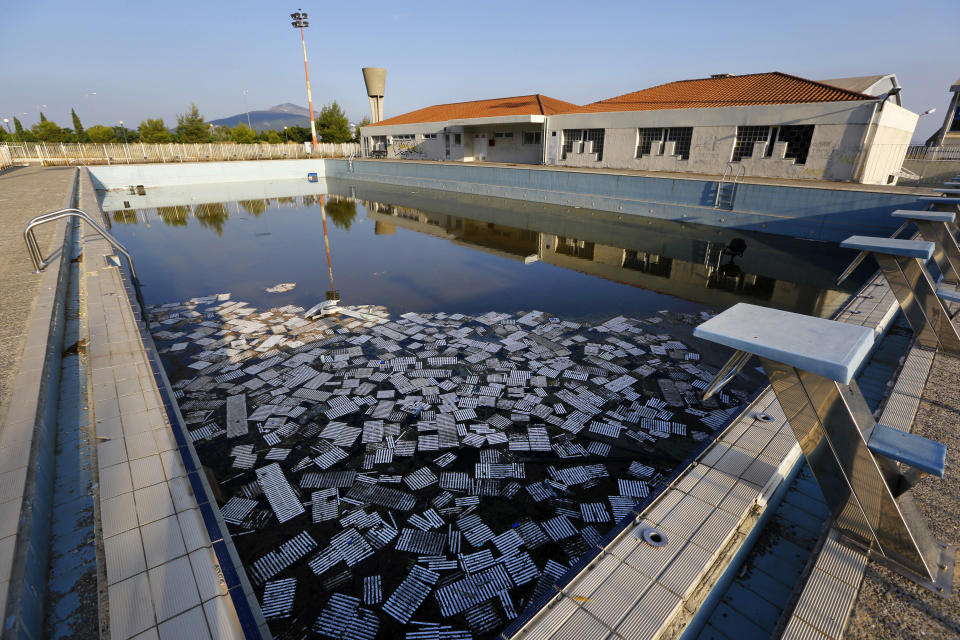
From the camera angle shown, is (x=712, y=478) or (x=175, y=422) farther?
(x=175, y=422)

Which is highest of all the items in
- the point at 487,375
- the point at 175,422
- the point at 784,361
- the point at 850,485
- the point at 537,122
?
the point at 537,122

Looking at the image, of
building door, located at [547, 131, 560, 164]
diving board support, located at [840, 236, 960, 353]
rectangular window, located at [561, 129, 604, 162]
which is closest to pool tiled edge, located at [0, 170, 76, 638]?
diving board support, located at [840, 236, 960, 353]

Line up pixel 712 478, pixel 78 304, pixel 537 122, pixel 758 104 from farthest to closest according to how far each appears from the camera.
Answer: pixel 537 122, pixel 758 104, pixel 78 304, pixel 712 478

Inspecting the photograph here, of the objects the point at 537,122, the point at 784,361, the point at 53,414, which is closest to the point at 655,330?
the point at 784,361

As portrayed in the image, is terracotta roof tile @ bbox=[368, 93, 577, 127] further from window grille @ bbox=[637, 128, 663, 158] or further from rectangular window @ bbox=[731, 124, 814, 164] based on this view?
rectangular window @ bbox=[731, 124, 814, 164]

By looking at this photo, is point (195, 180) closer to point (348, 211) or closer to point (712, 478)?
point (348, 211)

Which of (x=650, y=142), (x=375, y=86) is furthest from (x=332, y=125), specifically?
(x=650, y=142)

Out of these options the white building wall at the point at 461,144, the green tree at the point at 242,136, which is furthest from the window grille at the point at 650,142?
the green tree at the point at 242,136

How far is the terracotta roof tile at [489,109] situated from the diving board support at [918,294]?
2604cm

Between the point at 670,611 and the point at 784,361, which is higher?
the point at 784,361

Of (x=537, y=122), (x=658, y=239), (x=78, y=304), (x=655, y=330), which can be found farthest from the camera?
(x=537, y=122)

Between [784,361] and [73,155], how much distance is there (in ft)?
147

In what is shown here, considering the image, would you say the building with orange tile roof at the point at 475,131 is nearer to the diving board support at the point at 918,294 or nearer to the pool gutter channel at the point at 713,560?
the diving board support at the point at 918,294

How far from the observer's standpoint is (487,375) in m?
6.62
